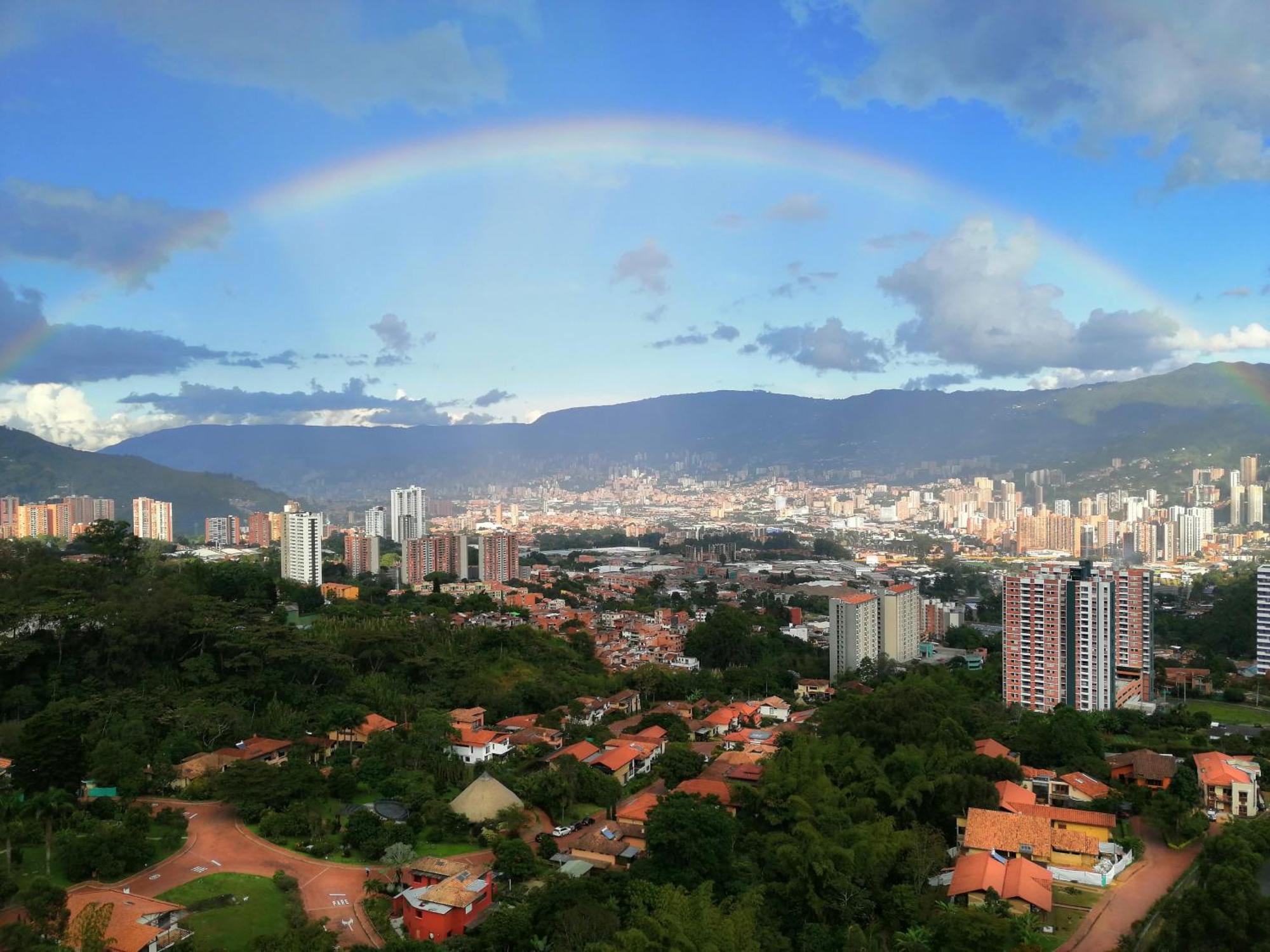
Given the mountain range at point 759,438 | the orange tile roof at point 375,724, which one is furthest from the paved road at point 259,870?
the mountain range at point 759,438

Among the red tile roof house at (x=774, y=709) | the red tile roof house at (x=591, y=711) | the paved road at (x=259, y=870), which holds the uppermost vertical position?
the paved road at (x=259, y=870)

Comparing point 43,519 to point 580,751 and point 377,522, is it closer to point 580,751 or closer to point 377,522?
point 377,522

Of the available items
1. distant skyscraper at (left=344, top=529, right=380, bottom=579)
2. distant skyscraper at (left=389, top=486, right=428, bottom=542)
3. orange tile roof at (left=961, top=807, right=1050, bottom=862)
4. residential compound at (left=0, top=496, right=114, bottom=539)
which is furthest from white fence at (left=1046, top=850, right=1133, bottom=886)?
distant skyscraper at (left=389, top=486, right=428, bottom=542)

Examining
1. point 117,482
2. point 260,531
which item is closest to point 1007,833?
point 260,531

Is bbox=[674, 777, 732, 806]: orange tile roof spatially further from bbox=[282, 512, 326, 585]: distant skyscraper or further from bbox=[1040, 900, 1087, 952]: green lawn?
bbox=[282, 512, 326, 585]: distant skyscraper

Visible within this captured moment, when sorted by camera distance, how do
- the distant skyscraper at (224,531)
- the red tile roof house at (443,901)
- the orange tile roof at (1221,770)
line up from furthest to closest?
the distant skyscraper at (224,531) → the orange tile roof at (1221,770) → the red tile roof house at (443,901)

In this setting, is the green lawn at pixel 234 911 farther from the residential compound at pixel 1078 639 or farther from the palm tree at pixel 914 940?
the residential compound at pixel 1078 639

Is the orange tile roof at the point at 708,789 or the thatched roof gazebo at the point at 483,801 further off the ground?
the thatched roof gazebo at the point at 483,801
